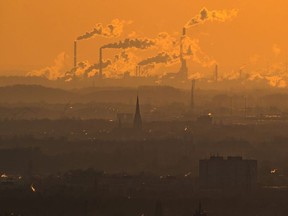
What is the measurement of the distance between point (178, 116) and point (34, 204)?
92023mm

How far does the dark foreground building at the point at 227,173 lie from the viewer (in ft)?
302

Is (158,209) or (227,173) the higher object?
(158,209)

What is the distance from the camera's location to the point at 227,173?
93750mm

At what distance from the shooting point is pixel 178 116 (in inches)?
6742

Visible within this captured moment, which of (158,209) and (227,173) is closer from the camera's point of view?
(158,209)

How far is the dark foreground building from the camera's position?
9206 centimetres

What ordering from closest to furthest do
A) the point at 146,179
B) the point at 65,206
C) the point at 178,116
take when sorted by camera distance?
the point at 65,206 < the point at 146,179 < the point at 178,116

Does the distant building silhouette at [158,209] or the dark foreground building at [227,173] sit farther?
the dark foreground building at [227,173]

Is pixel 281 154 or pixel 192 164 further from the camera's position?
pixel 281 154

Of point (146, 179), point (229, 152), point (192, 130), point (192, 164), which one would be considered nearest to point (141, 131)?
point (192, 130)

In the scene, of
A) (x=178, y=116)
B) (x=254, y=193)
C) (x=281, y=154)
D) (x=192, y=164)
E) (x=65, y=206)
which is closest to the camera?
(x=65, y=206)

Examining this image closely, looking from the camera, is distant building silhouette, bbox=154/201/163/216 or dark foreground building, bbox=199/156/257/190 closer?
distant building silhouette, bbox=154/201/163/216

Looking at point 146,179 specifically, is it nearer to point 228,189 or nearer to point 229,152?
point 228,189

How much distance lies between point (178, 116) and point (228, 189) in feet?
268
